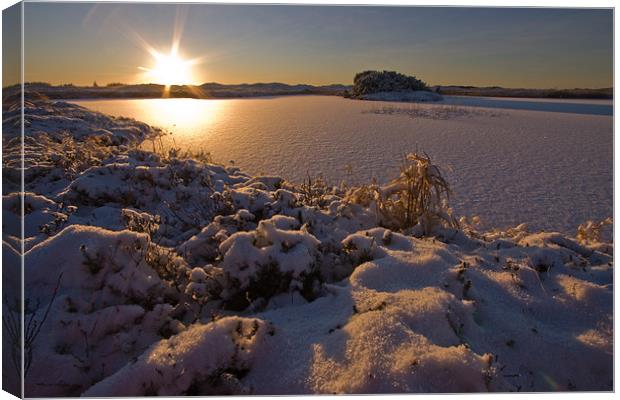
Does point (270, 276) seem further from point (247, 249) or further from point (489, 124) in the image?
point (489, 124)

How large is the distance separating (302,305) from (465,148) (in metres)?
3.67

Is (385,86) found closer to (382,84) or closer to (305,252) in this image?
(382,84)

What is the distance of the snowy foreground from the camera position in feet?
4.57

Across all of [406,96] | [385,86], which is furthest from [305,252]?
[385,86]

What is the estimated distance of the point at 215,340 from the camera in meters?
1.44

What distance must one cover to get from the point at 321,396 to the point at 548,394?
0.83 metres

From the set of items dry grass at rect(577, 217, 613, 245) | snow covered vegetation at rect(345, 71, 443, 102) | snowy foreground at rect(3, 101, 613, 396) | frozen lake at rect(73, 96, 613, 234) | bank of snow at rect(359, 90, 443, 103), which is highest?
snow covered vegetation at rect(345, 71, 443, 102)

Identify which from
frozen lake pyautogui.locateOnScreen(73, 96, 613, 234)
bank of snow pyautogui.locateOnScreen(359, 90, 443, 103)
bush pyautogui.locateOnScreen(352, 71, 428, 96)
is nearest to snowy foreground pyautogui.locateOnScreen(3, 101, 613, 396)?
frozen lake pyautogui.locateOnScreen(73, 96, 613, 234)

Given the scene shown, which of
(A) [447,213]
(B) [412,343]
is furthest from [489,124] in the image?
(B) [412,343]

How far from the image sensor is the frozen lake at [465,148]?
306cm

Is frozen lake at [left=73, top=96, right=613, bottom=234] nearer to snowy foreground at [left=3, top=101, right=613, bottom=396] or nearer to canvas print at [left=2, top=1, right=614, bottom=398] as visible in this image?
canvas print at [left=2, top=1, right=614, bottom=398]

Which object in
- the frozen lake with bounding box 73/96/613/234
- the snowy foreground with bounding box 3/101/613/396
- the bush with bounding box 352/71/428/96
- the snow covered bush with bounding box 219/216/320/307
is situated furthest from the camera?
the bush with bounding box 352/71/428/96

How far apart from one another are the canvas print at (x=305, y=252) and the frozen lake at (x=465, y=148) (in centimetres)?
4

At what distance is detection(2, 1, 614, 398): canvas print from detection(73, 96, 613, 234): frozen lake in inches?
1.6
